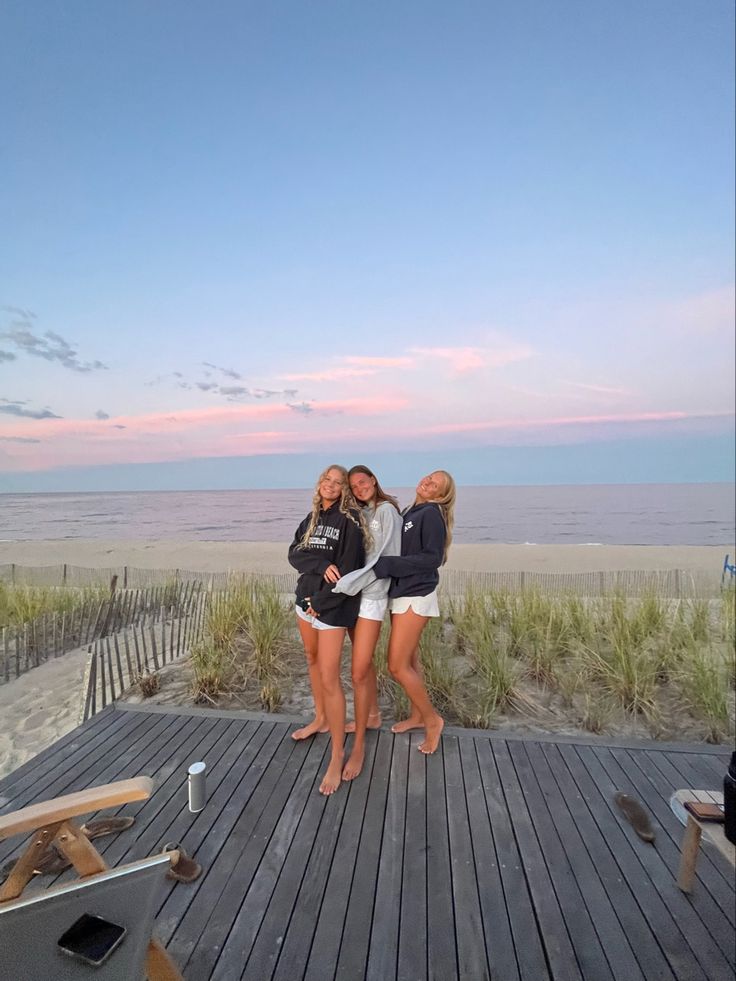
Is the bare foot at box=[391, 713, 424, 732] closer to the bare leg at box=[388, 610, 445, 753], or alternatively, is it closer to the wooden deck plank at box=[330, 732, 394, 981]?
the bare leg at box=[388, 610, 445, 753]

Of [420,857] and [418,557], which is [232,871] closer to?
[420,857]

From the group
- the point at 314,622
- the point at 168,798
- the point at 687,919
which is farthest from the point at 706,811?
the point at 168,798

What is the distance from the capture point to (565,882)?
5.94ft

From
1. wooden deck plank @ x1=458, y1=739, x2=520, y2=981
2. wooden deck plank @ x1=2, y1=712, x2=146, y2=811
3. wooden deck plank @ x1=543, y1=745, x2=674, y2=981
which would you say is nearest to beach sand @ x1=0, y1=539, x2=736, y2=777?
wooden deck plank @ x1=2, y1=712, x2=146, y2=811

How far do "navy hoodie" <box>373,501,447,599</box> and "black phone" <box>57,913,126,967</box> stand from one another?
5.43 feet

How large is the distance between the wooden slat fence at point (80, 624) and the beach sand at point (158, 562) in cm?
16

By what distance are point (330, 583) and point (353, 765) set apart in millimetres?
1016

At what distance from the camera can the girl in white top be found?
249 cm

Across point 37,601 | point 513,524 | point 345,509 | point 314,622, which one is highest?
point 345,509

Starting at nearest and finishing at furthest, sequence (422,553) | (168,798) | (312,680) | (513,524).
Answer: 1. (168,798)
2. (422,553)
3. (312,680)
4. (513,524)

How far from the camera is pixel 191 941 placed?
61.9 inches

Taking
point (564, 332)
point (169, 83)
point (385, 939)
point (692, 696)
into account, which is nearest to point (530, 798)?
point (385, 939)

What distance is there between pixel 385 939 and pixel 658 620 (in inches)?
181

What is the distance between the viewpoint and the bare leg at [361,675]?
8.20 feet
